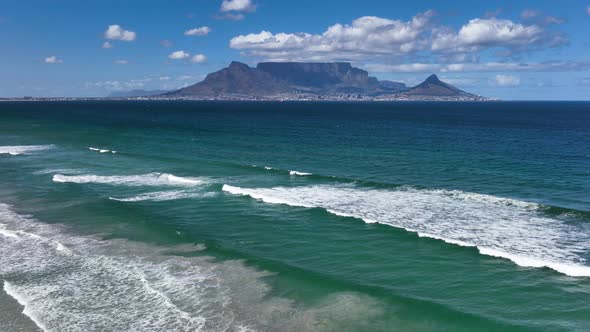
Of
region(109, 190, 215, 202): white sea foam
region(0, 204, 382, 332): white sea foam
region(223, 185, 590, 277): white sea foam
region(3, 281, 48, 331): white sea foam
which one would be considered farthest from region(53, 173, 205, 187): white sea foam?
region(3, 281, 48, 331): white sea foam

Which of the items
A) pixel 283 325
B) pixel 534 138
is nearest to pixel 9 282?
pixel 283 325

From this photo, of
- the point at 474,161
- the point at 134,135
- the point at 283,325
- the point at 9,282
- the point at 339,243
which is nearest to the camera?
the point at 283,325

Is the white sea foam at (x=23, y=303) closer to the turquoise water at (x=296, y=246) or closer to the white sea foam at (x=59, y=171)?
the turquoise water at (x=296, y=246)

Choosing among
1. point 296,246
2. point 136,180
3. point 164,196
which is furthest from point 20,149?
point 296,246

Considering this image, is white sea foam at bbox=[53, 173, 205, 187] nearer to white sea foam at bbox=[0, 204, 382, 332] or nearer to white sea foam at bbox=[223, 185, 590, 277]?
white sea foam at bbox=[223, 185, 590, 277]

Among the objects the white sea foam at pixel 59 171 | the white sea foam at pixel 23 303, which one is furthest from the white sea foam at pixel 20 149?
the white sea foam at pixel 23 303

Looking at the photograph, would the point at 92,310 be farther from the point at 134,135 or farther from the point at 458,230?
the point at 134,135

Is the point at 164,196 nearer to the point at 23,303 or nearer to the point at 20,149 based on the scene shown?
the point at 23,303
